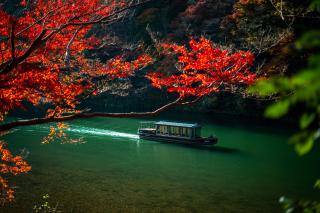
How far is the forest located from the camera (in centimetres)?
721

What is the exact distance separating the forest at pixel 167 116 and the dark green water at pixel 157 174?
0.09 meters

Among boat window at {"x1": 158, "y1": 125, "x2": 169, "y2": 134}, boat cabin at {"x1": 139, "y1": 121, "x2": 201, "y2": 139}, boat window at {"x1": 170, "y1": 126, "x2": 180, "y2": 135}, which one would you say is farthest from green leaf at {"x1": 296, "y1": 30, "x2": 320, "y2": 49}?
boat window at {"x1": 158, "y1": 125, "x2": 169, "y2": 134}

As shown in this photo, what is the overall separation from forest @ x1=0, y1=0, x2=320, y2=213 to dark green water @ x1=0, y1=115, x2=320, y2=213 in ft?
0.30

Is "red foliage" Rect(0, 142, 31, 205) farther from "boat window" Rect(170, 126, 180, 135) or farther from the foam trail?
"boat window" Rect(170, 126, 180, 135)

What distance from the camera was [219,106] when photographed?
46125mm

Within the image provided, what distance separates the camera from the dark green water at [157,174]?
15516mm

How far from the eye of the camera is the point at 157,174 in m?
20.5

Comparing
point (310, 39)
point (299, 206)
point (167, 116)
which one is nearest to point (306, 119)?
point (310, 39)

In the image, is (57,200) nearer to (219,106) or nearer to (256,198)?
(256,198)

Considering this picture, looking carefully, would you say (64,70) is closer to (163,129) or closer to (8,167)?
(8,167)

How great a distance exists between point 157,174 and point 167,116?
999 inches

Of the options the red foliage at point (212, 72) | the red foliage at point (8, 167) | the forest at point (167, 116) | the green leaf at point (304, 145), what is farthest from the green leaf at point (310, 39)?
the red foliage at point (8, 167)

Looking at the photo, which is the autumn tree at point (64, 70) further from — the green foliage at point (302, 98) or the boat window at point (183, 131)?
the boat window at point (183, 131)

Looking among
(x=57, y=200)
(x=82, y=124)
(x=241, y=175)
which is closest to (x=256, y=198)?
(x=241, y=175)
